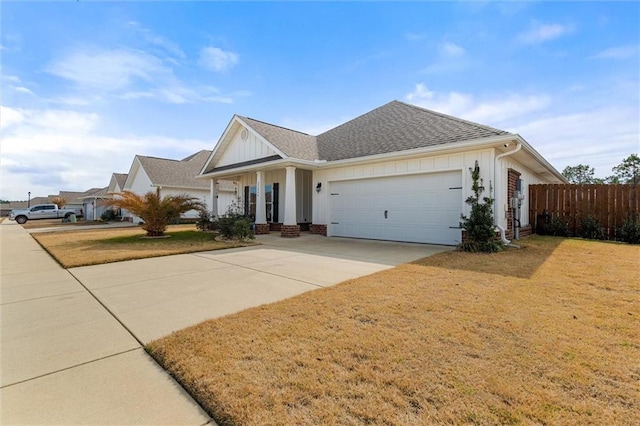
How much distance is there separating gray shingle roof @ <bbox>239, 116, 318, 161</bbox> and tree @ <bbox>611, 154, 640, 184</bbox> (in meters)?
37.7

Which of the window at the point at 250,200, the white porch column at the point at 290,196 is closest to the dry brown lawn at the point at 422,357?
the white porch column at the point at 290,196

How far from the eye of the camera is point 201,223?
14.8m

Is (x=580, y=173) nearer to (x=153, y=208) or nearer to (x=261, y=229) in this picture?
(x=261, y=229)

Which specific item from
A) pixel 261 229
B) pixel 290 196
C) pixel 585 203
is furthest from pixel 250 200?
pixel 585 203

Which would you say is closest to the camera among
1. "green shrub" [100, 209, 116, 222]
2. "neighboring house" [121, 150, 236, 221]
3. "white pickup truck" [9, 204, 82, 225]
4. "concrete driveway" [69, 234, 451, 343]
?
"concrete driveway" [69, 234, 451, 343]

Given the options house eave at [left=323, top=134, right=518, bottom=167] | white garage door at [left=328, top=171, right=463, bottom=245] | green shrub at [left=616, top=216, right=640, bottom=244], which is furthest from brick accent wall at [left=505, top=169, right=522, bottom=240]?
green shrub at [left=616, top=216, right=640, bottom=244]

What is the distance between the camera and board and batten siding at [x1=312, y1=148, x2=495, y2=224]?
8336 mm

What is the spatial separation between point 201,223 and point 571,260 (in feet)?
46.7

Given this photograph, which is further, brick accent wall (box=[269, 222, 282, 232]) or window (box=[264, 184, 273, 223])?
window (box=[264, 184, 273, 223])

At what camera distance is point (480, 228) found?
7.87 m

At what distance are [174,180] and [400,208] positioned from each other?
2019 cm

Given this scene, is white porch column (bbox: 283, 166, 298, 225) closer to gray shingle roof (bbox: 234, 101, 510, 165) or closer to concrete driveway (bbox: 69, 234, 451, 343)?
gray shingle roof (bbox: 234, 101, 510, 165)

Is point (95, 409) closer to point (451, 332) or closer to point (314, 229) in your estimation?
point (451, 332)

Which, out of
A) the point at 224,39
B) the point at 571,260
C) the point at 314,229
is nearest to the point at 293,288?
the point at 571,260
